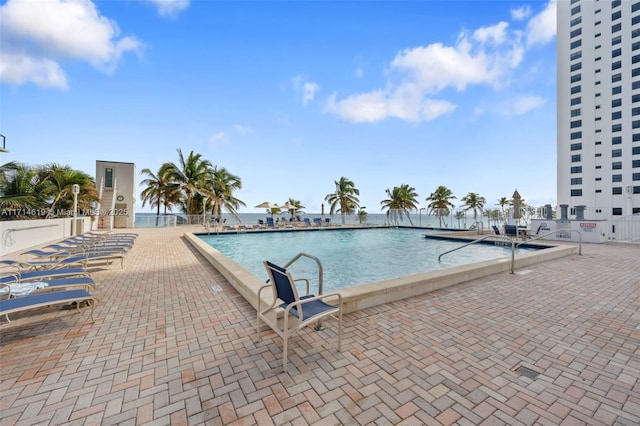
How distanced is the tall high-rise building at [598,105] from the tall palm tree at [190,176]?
1817 inches

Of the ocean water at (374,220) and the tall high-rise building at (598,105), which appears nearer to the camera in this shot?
the ocean water at (374,220)

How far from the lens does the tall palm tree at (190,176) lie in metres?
21.8

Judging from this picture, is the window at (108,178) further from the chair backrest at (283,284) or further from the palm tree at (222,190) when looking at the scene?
the chair backrest at (283,284)

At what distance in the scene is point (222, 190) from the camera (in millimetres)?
23484

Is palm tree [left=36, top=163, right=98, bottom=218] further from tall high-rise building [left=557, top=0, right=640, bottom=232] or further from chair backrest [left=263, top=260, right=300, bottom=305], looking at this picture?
tall high-rise building [left=557, top=0, right=640, bottom=232]

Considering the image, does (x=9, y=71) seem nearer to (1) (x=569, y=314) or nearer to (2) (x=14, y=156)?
(2) (x=14, y=156)

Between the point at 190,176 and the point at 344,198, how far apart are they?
14.3 meters

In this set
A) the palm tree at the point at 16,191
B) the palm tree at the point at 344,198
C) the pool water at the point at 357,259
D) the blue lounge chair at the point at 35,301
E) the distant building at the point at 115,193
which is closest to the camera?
the blue lounge chair at the point at 35,301

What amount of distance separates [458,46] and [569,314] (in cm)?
1386

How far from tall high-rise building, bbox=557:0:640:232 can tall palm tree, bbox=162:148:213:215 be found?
46149 millimetres

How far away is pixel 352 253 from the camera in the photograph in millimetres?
11398

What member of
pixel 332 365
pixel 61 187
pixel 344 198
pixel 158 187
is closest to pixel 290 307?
pixel 332 365

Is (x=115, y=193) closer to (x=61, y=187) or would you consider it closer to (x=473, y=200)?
(x=61, y=187)

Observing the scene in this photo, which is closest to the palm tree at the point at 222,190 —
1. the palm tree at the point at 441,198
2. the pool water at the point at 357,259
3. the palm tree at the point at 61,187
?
the palm tree at the point at 61,187
